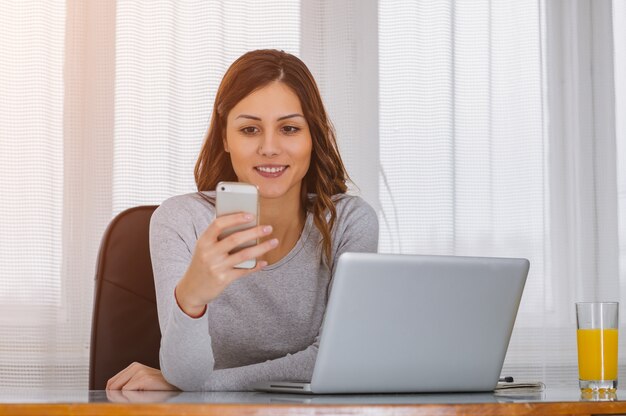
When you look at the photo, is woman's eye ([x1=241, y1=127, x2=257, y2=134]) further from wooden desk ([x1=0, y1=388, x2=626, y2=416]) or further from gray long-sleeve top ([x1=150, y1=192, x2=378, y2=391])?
wooden desk ([x1=0, y1=388, x2=626, y2=416])

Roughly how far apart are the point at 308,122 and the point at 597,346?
0.78 metres

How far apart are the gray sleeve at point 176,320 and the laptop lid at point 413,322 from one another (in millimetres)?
279

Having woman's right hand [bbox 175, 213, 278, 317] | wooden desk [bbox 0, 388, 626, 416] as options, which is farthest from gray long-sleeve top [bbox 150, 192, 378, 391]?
wooden desk [bbox 0, 388, 626, 416]

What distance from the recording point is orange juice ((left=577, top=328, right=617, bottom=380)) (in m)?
1.17

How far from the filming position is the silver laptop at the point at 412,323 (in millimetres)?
1016

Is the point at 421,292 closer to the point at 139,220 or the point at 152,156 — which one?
the point at 139,220

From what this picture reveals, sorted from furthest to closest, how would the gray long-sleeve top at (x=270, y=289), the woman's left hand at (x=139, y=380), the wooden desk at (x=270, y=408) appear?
1. the gray long-sleeve top at (x=270, y=289)
2. the woman's left hand at (x=139, y=380)
3. the wooden desk at (x=270, y=408)

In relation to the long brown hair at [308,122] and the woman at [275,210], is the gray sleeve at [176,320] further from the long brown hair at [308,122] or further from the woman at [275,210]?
the long brown hair at [308,122]

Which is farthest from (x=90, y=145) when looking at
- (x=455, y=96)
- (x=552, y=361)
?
(x=552, y=361)

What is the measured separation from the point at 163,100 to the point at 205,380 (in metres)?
1.17

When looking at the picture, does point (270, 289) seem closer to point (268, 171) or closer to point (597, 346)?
point (268, 171)

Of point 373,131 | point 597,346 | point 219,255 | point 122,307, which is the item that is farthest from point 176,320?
point 373,131

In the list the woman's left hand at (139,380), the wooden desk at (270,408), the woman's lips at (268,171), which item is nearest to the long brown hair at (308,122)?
the woman's lips at (268,171)

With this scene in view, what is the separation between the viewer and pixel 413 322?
104 cm
